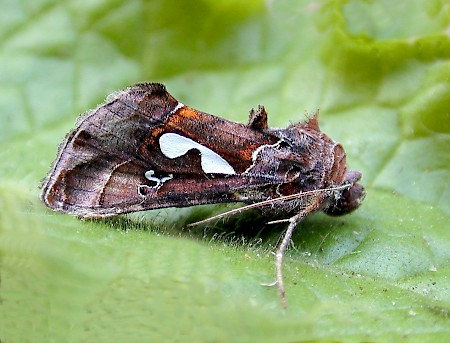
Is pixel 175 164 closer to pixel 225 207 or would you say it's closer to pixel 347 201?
pixel 225 207

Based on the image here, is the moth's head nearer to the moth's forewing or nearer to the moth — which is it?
the moth

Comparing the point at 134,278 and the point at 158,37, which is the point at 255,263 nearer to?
the point at 134,278

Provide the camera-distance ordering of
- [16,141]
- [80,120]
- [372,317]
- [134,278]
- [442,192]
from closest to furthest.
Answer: [134,278], [372,317], [80,120], [442,192], [16,141]

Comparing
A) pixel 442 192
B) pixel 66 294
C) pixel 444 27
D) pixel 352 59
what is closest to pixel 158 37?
pixel 352 59

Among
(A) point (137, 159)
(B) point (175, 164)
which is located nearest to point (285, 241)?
(B) point (175, 164)

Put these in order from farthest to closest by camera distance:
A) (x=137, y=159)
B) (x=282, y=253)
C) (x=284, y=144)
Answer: (x=284, y=144) < (x=137, y=159) < (x=282, y=253)

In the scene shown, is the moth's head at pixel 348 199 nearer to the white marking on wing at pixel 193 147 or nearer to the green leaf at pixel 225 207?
the green leaf at pixel 225 207

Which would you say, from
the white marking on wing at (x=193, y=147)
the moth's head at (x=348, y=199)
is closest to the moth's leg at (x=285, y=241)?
the moth's head at (x=348, y=199)
